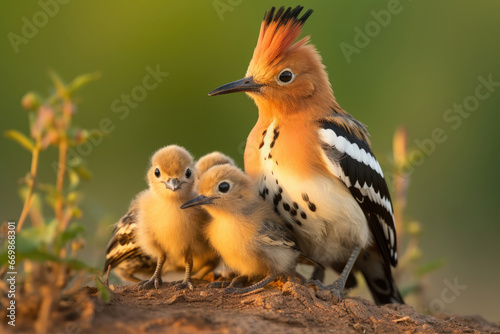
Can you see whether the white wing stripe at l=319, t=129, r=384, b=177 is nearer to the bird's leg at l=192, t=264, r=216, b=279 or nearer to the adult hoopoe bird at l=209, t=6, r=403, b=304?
the adult hoopoe bird at l=209, t=6, r=403, b=304

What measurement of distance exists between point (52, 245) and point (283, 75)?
2665 millimetres

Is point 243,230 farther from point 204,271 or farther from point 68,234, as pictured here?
point 68,234

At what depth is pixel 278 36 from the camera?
546 cm

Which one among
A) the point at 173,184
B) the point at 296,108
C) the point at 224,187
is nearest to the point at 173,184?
the point at 173,184

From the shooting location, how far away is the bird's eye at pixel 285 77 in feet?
17.8

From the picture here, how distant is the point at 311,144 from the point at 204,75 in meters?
4.35

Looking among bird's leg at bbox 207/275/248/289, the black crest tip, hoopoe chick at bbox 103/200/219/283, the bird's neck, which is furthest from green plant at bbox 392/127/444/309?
hoopoe chick at bbox 103/200/219/283

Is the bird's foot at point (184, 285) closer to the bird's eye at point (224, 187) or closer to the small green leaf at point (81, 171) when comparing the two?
the bird's eye at point (224, 187)

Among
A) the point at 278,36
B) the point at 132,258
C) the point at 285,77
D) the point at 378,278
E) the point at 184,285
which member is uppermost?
the point at 278,36

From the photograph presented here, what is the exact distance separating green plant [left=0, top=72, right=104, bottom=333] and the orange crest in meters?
2.16

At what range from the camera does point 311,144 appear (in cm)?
522

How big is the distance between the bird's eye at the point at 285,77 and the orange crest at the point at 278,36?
0.39ft

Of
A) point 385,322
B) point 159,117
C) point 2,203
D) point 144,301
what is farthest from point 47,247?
point 159,117

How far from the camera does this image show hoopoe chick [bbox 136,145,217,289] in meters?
5.00
